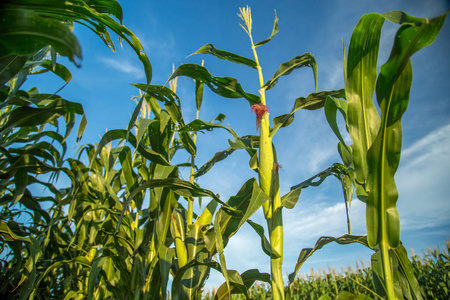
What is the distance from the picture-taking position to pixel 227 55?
140 centimetres

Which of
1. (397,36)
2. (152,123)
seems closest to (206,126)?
(152,123)

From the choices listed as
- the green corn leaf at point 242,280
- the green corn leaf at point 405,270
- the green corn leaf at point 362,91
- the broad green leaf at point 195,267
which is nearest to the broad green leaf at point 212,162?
the broad green leaf at point 195,267

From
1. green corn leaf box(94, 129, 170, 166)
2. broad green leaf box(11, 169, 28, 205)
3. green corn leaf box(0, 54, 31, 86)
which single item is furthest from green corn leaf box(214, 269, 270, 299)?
broad green leaf box(11, 169, 28, 205)

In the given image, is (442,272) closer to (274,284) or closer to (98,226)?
(274,284)

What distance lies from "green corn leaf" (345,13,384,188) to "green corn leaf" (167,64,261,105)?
23.1 inches

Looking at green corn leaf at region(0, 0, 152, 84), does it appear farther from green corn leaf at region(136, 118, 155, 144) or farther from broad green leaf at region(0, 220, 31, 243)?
broad green leaf at region(0, 220, 31, 243)

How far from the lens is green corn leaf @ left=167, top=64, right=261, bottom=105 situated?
132 cm

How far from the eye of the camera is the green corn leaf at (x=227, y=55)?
4.48 feet

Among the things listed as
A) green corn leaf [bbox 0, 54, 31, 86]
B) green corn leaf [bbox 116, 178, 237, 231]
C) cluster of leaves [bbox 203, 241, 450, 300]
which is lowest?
cluster of leaves [bbox 203, 241, 450, 300]

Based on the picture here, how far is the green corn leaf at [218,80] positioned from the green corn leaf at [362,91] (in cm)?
59

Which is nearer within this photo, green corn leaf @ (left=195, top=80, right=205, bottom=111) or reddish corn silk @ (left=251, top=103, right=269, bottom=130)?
reddish corn silk @ (left=251, top=103, right=269, bottom=130)

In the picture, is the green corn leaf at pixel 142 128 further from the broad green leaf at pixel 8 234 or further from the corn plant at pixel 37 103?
the broad green leaf at pixel 8 234

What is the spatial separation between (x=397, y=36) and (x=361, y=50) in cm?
14

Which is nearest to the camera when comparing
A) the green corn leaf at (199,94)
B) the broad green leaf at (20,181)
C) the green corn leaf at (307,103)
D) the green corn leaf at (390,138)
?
the green corn leaf at (390,138)
